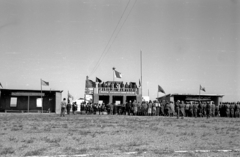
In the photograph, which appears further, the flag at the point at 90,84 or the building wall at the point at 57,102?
the building wall at the point at 57,102

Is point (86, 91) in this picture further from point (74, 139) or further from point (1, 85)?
point (74, 139)

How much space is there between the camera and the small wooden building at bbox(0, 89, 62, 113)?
127ft

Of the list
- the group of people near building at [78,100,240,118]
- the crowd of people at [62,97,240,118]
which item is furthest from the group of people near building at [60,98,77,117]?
the group of people near building at [78,100,240,118]

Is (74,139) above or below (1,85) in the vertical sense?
below

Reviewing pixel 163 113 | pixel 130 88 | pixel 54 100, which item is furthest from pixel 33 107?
pixel 163 113

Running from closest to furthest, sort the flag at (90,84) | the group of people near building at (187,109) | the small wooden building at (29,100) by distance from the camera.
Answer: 1. the group of people near building at (187,109)
2. the flag at (90,84)
3. the small wooden building at (29,100)

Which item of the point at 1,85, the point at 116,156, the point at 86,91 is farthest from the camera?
the point at 86,91

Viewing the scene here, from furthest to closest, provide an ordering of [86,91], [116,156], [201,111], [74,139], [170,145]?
[86,91]
[201,111]
[74,139]
[170,145]
[116,156]

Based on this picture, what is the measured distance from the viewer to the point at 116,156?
21.6 feet

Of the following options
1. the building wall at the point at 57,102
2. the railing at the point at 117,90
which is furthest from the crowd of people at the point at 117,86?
the building wall at the point at 57,102

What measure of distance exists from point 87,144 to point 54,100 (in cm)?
3261

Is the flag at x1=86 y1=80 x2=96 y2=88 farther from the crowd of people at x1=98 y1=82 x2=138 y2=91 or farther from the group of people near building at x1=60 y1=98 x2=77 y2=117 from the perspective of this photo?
the group of people near building at x1=60 y1=98 x2=77 y2=117

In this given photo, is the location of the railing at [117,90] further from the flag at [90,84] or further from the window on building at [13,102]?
the window on building at [13,102]

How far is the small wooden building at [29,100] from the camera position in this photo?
38594 millimetres
